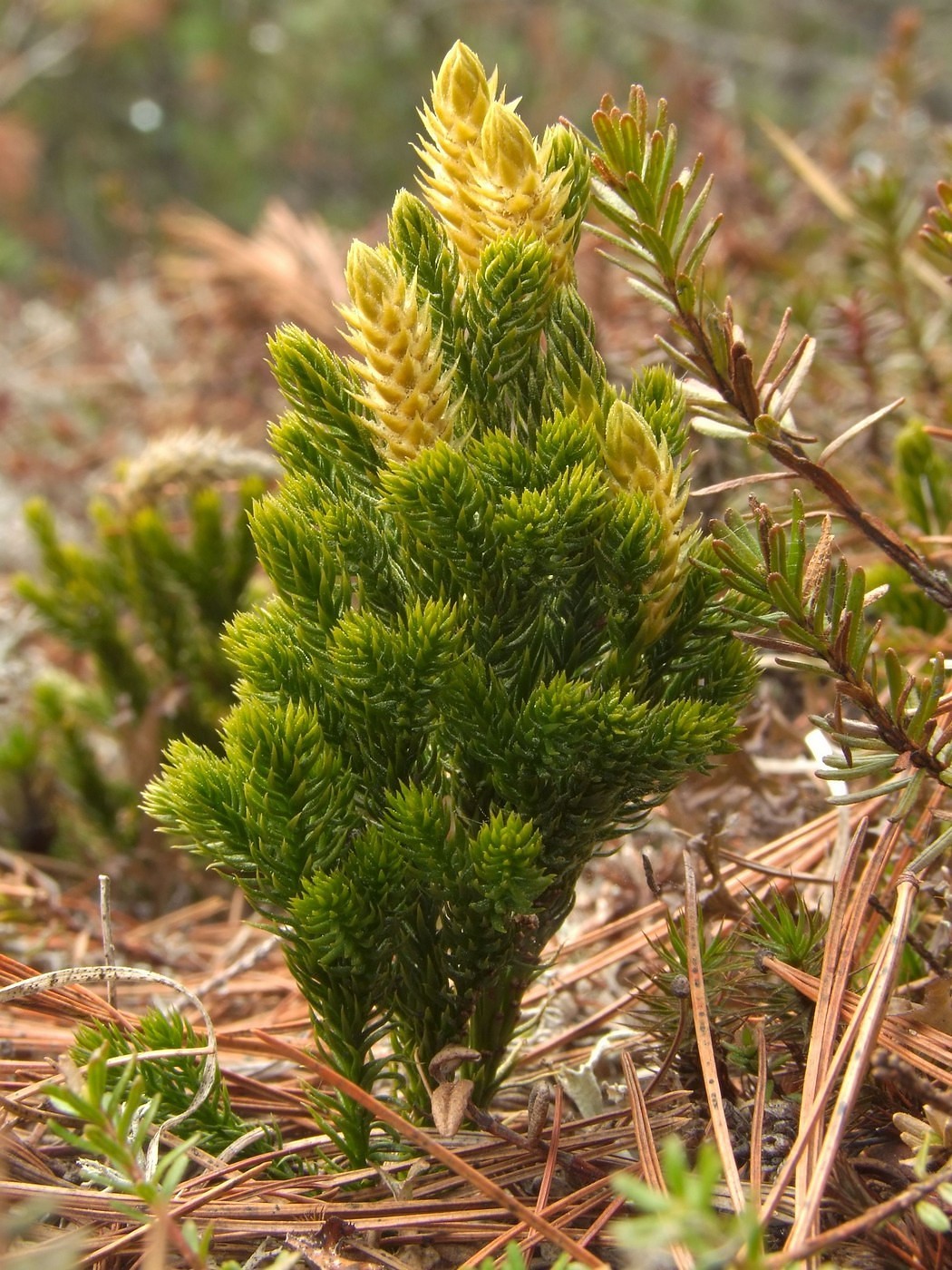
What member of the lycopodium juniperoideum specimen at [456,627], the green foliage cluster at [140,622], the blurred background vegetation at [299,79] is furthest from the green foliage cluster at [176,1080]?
the blurred background vegetation at [299,79]

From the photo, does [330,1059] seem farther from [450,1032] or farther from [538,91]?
[538,91]

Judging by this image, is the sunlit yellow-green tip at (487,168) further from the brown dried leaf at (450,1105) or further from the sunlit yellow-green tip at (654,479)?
the brown dried leaf at (450,1105)

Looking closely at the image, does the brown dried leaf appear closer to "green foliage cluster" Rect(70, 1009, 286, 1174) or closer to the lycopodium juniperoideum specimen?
the lycopodium juniperoideum specimen

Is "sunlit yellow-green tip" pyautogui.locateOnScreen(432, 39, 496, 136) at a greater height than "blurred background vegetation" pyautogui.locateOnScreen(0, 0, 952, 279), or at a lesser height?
lesser

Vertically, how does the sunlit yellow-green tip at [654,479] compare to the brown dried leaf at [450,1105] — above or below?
above

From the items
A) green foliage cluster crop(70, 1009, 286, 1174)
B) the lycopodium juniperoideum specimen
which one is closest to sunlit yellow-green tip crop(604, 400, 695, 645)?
the lycopodium juniperoideum specimen

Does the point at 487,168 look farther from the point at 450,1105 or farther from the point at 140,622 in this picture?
the point at 140,622
